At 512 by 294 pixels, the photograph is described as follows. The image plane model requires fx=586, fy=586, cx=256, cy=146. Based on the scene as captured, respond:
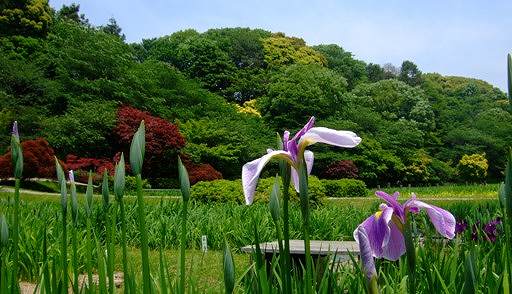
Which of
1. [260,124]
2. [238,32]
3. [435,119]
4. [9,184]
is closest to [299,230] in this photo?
[9,184]

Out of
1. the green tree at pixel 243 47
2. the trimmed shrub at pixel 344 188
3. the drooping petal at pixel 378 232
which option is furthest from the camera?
the green tree at pixel 243 47

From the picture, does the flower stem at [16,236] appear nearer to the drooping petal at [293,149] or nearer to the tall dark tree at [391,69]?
the drooping petal at [293,149]

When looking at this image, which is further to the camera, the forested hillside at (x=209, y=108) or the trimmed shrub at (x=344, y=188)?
the forested hillside at (x=209, y=108)

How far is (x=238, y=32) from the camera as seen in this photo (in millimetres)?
46500

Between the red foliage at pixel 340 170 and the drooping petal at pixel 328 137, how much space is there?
86.1 ft

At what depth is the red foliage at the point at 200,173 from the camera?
23422 millimetres

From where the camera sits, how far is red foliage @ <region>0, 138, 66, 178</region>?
1736 centimetres

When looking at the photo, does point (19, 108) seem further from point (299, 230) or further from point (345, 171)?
point (299, 230)

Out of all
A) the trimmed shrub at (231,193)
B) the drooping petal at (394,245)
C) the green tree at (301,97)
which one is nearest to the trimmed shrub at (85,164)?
the trimmed shrub at (231,193)

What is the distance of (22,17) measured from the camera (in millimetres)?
28531

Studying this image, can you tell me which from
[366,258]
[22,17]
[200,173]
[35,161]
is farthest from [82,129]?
[366,258]

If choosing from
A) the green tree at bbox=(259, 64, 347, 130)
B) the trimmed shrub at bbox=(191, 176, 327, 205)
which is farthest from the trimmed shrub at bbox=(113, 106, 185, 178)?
the trimmed shrub at bbox=(191, 176, 327, 205)

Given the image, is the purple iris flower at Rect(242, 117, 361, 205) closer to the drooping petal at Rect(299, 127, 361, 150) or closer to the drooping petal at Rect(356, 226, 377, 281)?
the drooping petal at Rect(299, 127, 361, 150)

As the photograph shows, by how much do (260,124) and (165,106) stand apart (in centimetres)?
528
